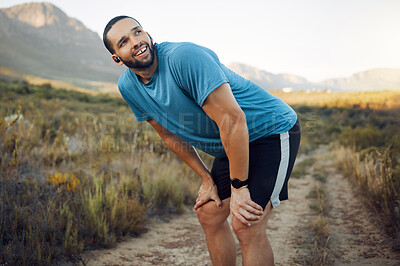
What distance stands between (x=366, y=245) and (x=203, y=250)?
179cm

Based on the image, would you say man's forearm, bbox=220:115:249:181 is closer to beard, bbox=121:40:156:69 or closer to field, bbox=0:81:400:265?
beard, bbox=121:40:156:69

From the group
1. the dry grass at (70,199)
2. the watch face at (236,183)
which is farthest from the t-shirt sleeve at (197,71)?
the dry grass at (70,199)

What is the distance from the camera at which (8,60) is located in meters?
119

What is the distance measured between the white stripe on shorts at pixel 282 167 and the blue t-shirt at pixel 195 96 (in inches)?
2.5

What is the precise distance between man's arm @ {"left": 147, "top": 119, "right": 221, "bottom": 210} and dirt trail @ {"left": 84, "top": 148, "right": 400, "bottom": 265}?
49.9 inches

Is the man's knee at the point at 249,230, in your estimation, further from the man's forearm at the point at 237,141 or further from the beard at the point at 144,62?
the beard at the point at 144,62

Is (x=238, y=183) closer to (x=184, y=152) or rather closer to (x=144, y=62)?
(x=184, y=152)

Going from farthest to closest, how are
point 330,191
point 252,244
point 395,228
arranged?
point 330,191 < point 395,228 < point 252,244

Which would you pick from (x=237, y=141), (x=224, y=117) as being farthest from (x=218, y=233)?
(x=224, y=117)

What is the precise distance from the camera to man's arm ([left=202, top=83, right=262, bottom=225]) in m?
1.46

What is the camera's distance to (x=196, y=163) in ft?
7.17

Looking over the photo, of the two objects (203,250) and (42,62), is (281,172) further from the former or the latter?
(42,62)

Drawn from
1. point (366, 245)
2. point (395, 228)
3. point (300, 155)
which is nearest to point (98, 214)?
point (366, 245)

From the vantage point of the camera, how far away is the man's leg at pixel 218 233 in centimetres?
197
